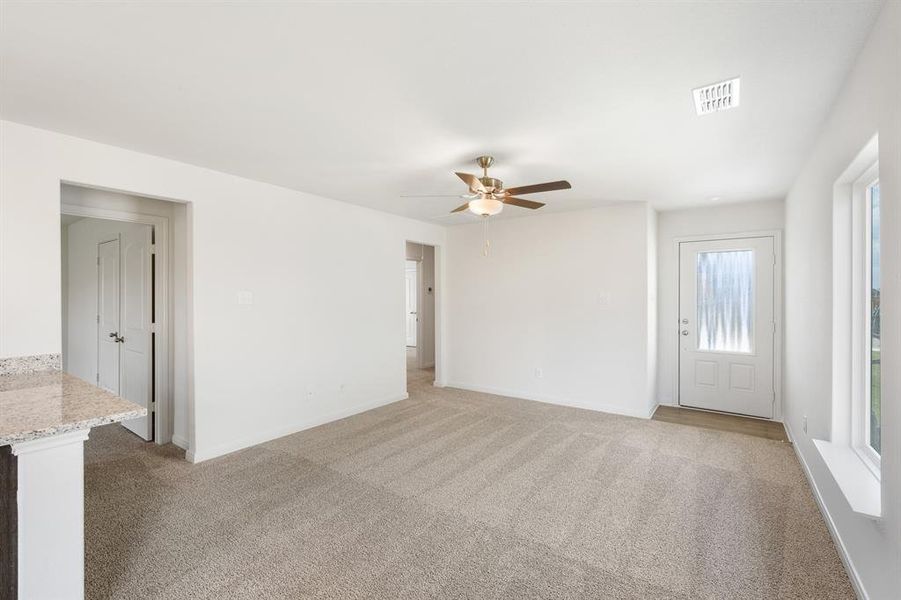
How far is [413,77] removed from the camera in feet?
6.83

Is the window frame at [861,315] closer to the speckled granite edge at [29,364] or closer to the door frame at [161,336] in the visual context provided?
the speckled granite edge at [29,364]

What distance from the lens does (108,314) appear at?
4492 millimetres

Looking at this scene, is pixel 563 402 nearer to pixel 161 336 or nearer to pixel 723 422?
pixel 723 422

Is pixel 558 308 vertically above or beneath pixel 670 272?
beneath

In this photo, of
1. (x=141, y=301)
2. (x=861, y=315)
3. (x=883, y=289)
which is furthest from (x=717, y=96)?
(x=141, y=301)

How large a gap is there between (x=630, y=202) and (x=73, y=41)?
466 cm

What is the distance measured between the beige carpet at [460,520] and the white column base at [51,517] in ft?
1.61

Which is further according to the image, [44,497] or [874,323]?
[874,323]

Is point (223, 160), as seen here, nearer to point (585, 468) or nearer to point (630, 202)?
point (585, 468)

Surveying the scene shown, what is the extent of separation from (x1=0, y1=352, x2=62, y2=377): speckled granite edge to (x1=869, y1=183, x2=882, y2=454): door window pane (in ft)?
15.7

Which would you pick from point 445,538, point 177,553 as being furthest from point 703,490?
point 177,553

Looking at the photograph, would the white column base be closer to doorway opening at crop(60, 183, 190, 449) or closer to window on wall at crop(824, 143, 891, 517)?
doorway opening at crop(60, 183, 190, 449)

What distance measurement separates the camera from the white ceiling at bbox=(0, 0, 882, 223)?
1644 millimetres

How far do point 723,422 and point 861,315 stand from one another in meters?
2.68
